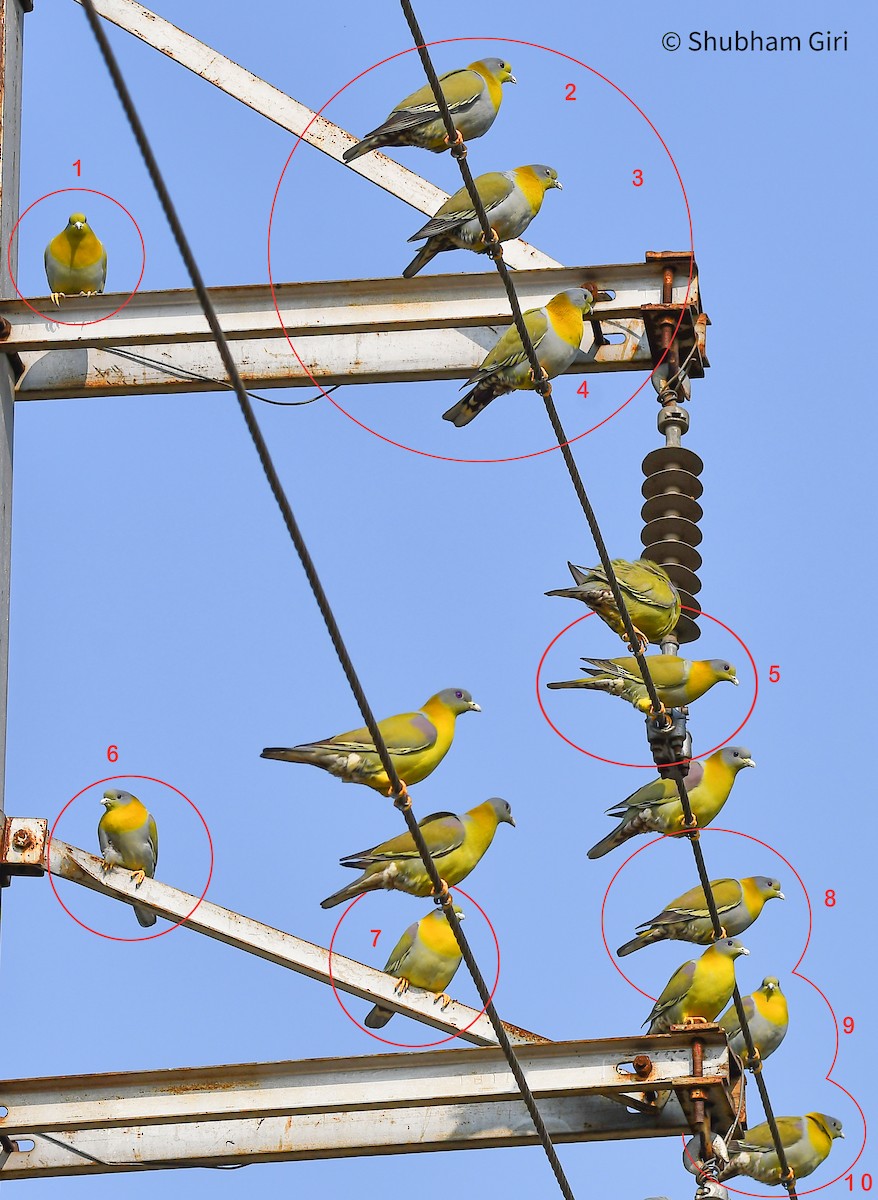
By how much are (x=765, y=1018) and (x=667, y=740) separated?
3597mm

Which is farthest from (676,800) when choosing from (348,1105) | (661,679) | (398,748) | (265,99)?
(265,99)

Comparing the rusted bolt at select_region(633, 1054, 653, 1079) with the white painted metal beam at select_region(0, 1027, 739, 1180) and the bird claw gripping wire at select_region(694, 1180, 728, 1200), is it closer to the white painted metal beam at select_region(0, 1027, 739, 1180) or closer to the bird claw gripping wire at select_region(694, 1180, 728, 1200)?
the white painted metal beam at select_region(0, 1027, 739, 1180)

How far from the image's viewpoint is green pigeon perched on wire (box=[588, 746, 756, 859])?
432 inches

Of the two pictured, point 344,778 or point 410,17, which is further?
point 344,778

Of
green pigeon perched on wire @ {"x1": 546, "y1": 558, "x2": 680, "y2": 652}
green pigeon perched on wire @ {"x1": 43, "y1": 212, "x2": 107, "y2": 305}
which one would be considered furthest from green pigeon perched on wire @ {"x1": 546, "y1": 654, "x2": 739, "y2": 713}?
green pigeon perched on wire @ {"x1": 43, "y1": 212, "x2": 107, "y2": 305}

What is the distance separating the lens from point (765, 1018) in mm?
12898

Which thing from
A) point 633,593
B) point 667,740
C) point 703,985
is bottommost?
point 703,985

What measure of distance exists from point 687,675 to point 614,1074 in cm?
253

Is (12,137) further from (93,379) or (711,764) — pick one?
(711,764)

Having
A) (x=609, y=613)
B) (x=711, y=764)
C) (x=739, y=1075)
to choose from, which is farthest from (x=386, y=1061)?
(x=711, y=764)

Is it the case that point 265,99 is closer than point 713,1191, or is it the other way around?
point 713,1191

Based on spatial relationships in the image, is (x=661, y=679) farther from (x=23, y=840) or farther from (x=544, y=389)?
(x=23, y=840)

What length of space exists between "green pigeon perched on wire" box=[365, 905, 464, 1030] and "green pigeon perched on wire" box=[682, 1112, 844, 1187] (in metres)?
1.34

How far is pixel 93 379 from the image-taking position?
10828mm
